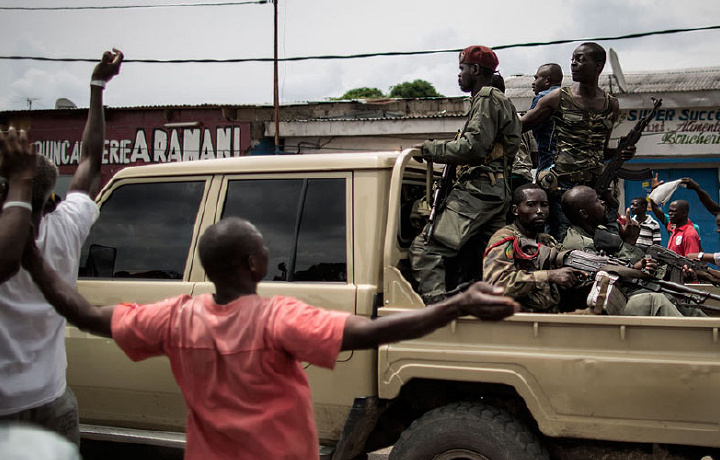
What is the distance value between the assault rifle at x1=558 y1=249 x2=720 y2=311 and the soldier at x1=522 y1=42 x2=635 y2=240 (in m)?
0.98

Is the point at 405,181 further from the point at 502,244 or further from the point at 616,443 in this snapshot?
the point at 616,443

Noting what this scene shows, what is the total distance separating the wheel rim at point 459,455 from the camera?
2873 millimetres

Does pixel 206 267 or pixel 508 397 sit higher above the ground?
pixel 206 267

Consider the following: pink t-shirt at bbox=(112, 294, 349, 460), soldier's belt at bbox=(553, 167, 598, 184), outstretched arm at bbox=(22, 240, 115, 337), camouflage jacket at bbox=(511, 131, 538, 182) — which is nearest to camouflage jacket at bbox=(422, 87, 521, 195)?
camouflage jacket at bbox=(511, 131, 538, 182)

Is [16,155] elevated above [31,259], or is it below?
above

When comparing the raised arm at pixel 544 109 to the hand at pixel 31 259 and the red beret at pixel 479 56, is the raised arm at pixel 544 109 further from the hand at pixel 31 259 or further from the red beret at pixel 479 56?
the hand at pixel 31 259

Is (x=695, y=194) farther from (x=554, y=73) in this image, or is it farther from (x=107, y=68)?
(x=107, y=68)

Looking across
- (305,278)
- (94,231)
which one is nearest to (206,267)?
(305,278)

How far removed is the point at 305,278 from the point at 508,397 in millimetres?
1165

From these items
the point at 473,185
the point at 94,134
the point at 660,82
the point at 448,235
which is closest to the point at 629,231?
the point at 473,185

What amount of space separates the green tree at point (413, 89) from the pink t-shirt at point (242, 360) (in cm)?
4042

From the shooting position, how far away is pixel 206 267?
1.87 metres

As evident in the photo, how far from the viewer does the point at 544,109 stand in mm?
4336

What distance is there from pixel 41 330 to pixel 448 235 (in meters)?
2.02
